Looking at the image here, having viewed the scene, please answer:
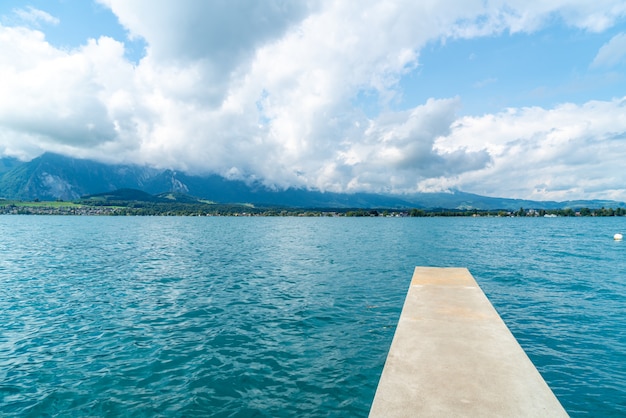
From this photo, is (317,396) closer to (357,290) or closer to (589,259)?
(357,290)

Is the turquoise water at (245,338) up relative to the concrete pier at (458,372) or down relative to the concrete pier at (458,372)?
down

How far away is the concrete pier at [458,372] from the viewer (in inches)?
310

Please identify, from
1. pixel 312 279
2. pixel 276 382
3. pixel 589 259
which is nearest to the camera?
pixel 276 382

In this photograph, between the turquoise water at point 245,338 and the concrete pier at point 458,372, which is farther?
the turquoise water at point 245,338

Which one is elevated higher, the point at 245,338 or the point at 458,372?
the point at 458,372

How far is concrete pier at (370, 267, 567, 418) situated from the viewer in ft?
25.9

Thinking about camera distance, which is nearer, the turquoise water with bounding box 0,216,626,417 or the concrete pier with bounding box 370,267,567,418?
the concrete pier with bounding box 370,267,567,418

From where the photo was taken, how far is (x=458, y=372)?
9625mm

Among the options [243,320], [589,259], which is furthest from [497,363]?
[589,259]

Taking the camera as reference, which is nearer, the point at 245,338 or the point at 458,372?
the point at 458,372

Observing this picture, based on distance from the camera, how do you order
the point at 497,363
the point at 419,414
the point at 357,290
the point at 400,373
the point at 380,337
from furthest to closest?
the point at 357,290, the point at 380,337, the point at 497,363, the point at 400,373, the point at 419,414

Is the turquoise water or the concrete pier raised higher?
the concrete pier

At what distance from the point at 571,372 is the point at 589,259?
51.2 metres

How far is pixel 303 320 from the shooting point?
902 inches
